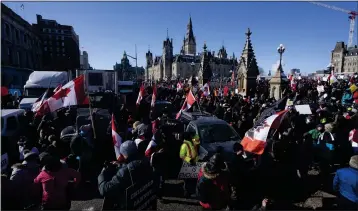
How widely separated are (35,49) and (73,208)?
177 ft

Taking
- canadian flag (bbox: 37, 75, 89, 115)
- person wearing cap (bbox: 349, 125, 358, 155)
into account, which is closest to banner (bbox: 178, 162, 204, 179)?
canadian flag (bbox: 37, 75, 89, 115)

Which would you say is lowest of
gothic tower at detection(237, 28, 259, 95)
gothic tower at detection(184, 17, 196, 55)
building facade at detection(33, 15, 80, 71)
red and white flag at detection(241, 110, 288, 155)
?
red and white flag at detection(241, 110, 288, 155)

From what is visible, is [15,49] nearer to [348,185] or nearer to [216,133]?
[216,133]

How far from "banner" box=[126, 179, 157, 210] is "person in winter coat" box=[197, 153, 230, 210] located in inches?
Answer: 29.7

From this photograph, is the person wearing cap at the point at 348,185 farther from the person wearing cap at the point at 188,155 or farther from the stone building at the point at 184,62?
the stone building at the point at 184,62

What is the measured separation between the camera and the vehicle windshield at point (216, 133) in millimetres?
7379

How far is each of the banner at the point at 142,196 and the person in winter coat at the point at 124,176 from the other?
8 centimetres

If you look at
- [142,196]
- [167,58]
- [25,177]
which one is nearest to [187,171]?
[142,196]

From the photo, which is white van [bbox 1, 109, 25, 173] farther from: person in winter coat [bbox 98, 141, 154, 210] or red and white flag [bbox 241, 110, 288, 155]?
red and white flag [bbox 241, 110, 288, 155]

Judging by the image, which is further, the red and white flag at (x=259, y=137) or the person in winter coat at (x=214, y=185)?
the red and white flag at (x=259, y=137)

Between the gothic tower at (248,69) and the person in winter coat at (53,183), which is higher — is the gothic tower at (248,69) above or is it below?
above

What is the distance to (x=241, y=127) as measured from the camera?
9.19 meters

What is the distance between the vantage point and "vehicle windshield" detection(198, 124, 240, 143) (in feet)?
24.2

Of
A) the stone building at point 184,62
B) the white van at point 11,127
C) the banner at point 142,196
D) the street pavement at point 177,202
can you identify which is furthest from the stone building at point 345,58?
the banner at point 142,196
